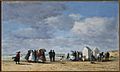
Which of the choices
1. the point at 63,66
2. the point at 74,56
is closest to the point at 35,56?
the point at 63,66

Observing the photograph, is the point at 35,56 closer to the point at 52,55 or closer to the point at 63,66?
the point at 52,55

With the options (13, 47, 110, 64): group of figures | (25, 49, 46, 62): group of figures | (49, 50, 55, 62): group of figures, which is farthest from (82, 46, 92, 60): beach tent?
(25, 49, 46, 62): group of figures

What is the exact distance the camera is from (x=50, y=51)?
18.3 feet

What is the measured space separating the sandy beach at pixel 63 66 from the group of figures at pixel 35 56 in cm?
5

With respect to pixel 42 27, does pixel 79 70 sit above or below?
below

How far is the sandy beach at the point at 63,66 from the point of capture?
18.2 feet

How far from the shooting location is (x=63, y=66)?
559cm

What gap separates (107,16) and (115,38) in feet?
1.00

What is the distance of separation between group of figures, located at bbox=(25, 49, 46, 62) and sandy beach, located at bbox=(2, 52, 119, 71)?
5cm

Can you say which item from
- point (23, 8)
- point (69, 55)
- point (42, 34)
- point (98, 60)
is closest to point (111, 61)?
point (98, 60)

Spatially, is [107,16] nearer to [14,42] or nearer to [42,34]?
[42,34]

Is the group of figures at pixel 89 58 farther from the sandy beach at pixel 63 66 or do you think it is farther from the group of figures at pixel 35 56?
the group of figures at pixel 35 56

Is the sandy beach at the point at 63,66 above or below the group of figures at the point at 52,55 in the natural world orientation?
below

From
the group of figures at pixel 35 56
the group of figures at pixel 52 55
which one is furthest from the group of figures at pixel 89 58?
the group of figures at pixel 35 56
